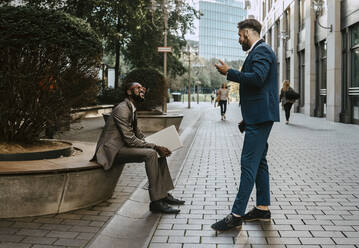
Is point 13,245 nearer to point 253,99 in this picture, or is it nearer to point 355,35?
point 253,99

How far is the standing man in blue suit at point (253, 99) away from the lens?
4.06m

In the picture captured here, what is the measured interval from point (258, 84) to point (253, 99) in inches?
7.1

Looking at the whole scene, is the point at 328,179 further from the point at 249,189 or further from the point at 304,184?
the point at 249,189

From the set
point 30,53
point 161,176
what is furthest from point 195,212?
point 30,53

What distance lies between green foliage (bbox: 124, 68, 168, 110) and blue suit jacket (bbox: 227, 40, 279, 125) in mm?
11479

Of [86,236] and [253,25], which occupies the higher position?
[253,25]

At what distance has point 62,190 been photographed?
14.7 feet

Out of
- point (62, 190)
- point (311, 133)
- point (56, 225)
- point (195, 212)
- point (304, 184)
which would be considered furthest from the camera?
Result: point (311, 133)

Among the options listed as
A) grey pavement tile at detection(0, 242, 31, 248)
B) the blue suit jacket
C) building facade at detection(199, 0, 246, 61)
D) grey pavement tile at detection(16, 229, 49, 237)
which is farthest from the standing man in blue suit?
building facade at detection(199, 0, 246, 61)

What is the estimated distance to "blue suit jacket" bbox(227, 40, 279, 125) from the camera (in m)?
4.02

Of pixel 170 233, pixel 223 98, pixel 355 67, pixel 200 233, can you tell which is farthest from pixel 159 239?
pixel 223 98

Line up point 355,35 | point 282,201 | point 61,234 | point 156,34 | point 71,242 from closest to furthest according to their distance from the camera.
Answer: point 71,242
point 61,234
point 282,201
point 355,35
point 156,34

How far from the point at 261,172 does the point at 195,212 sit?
2.92 feet

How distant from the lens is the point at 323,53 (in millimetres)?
22438
